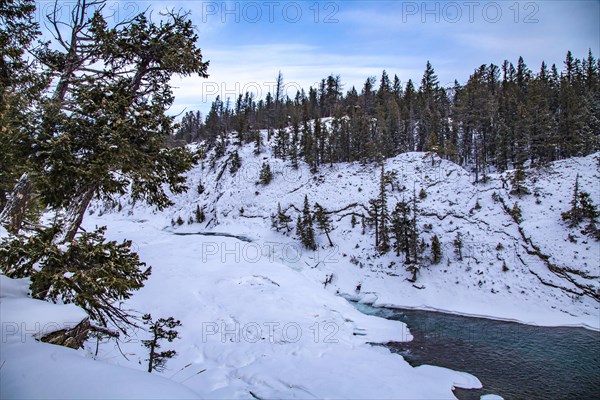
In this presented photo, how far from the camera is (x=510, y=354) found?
647 inches

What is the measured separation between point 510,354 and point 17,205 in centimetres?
2254

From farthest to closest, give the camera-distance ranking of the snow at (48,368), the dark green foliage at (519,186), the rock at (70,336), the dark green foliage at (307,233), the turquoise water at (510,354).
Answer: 1. the dark green foliage at (307,233)
2. the dark green foliage at (519,186)
3. the turquoise water at (510,354)
4. the rock at (70,336)
5. the snow at (48,368)

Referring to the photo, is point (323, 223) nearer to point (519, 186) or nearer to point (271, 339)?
point (271, 339)

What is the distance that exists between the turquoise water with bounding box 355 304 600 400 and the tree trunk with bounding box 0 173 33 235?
53.4 feet

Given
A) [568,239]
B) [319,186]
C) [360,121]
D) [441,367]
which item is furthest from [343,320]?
[360,121]

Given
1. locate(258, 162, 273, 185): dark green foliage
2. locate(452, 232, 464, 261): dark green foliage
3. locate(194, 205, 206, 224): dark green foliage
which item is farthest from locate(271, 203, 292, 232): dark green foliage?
locate(452, 232, 464, 261): dark green foliage

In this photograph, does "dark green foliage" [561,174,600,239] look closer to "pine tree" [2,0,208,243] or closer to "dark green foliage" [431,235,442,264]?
"dark green foliage" [431,235,442,264]

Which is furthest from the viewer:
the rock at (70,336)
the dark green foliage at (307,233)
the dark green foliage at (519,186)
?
the dark green foliage at (307,233)

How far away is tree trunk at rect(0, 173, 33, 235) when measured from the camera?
604 centimetres

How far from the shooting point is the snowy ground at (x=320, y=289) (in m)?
10.8

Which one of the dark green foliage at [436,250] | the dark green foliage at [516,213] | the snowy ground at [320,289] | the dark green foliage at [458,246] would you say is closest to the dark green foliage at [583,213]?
the snowy ground at [320,289]

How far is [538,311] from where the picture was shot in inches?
877

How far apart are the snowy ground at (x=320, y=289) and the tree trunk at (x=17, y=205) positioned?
147 centimetres

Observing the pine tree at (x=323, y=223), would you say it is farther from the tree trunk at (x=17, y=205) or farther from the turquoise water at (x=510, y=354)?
the tree trunk at (x=17, y=205)
